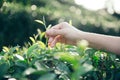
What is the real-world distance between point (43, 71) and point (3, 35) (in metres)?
6.59

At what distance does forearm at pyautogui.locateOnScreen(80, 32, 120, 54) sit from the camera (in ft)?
6.36

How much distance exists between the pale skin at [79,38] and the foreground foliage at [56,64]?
0.04 metres

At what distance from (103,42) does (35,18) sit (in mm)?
6272

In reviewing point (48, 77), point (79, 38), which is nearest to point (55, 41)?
point (79, 38)

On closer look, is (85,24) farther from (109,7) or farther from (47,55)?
(47,55)

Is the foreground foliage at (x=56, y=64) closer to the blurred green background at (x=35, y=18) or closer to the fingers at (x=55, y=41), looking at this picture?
the fingers at (x=55, y=41)

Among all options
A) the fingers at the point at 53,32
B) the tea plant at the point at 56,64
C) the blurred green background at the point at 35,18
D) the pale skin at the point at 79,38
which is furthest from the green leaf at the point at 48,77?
the blurred green background at the point at 35,18

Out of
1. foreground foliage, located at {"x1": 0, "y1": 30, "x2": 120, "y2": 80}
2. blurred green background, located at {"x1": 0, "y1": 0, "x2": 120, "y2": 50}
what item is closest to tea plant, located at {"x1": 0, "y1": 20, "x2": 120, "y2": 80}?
foreground foliage, located at {"x1": 0, "y1": 30, "x2": 120, "y2": 80}

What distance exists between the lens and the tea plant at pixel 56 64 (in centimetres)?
124

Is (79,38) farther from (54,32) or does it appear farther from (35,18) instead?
(35,18)

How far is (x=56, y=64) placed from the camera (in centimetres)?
159

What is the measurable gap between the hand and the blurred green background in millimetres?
4971

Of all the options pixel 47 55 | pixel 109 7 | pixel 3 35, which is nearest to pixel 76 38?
pixel 47 55

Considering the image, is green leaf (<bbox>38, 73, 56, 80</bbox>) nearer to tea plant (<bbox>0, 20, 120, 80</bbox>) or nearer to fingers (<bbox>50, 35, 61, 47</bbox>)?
tea plant (<bbox>0, 20, 120, 80</bbox>)
